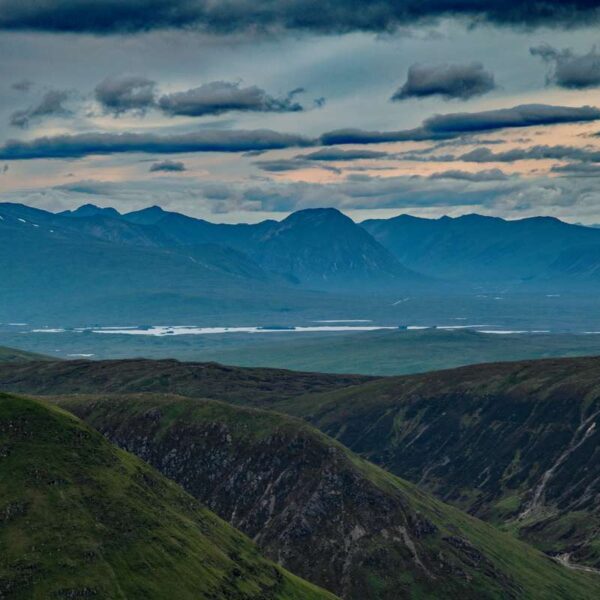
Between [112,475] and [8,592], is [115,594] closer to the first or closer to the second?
[8,592]

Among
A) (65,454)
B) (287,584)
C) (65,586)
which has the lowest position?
(287,584)

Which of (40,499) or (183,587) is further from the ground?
(40,499)

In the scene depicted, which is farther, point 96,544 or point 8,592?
point 96,544

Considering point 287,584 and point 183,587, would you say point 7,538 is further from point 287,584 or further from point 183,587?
point 287,584

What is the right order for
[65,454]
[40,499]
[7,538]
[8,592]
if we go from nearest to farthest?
[8,592] → [7,538] → [40,499] → [65,454]

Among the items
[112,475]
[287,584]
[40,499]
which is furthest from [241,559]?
[40,499]

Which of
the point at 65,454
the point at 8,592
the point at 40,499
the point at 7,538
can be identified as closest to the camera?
the point at 8,592

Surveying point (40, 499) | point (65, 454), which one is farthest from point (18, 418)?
point (40, 499)
